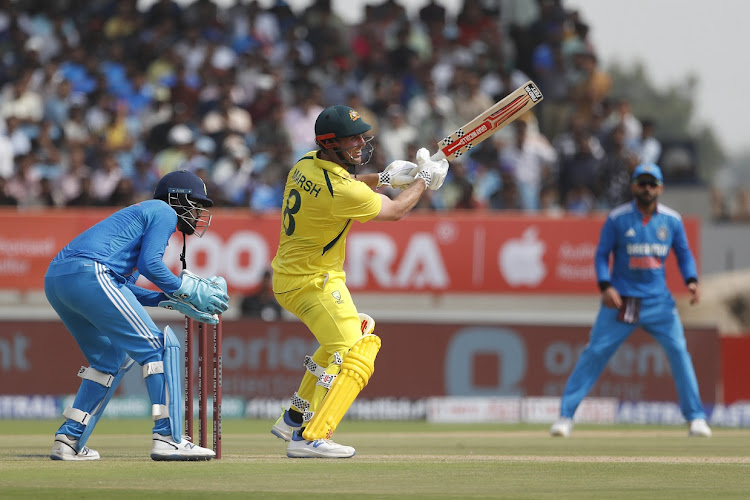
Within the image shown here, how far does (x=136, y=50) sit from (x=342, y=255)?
11.9 meters

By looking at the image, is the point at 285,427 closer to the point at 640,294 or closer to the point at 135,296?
the point at 135,296

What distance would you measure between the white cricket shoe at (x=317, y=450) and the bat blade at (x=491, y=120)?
2093 mm

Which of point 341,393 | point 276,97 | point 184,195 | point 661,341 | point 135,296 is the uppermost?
point 276,97

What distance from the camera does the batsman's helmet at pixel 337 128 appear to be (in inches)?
294

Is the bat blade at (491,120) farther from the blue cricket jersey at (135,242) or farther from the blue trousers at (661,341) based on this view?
the blue trousers at (661,341)

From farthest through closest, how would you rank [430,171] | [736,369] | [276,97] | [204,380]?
[276,97]
[736,369]
[430,171]
[204,380]

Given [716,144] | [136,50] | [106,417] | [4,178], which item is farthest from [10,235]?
[716,144]

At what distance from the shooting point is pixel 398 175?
7910 mm

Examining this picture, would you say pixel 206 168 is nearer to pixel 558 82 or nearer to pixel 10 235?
pixel 10 235

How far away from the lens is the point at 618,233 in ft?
34.8

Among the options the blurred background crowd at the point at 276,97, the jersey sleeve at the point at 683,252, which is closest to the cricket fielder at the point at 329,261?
the jersey sleeve at the point at 683,252

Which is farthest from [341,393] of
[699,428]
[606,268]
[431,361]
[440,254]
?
[440,254]

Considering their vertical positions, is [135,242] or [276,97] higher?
[276,97]

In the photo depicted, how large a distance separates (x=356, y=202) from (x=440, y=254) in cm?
794
